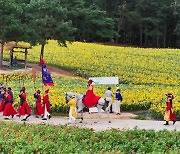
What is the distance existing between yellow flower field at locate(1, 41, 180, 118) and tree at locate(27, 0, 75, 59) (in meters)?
2.98

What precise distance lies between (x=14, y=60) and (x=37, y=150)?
3400cm

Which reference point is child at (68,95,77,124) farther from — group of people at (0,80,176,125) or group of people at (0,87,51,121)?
group of people at (0,87,51,121)

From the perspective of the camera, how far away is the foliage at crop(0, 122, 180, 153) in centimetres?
1294

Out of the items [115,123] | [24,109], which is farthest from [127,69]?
[24,109]

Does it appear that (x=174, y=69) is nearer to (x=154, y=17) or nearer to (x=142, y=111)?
(x=142, y=111)

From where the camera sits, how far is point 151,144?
13664mm

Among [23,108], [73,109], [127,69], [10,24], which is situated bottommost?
[23,108]

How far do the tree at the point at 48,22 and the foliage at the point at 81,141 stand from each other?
2892 cm

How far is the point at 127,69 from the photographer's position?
44469 millimetres

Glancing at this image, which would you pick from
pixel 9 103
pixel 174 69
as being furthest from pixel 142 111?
pixel 174 69

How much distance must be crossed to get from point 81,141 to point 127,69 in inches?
1198

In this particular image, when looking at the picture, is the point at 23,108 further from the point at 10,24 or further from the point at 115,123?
the point at 10,24

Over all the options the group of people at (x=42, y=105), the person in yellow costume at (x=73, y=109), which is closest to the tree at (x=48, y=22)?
the group of people at (x=42, y=105)

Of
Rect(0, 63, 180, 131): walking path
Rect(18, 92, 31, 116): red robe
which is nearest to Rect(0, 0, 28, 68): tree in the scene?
Rect(0, 63, 180, 131): walking path
